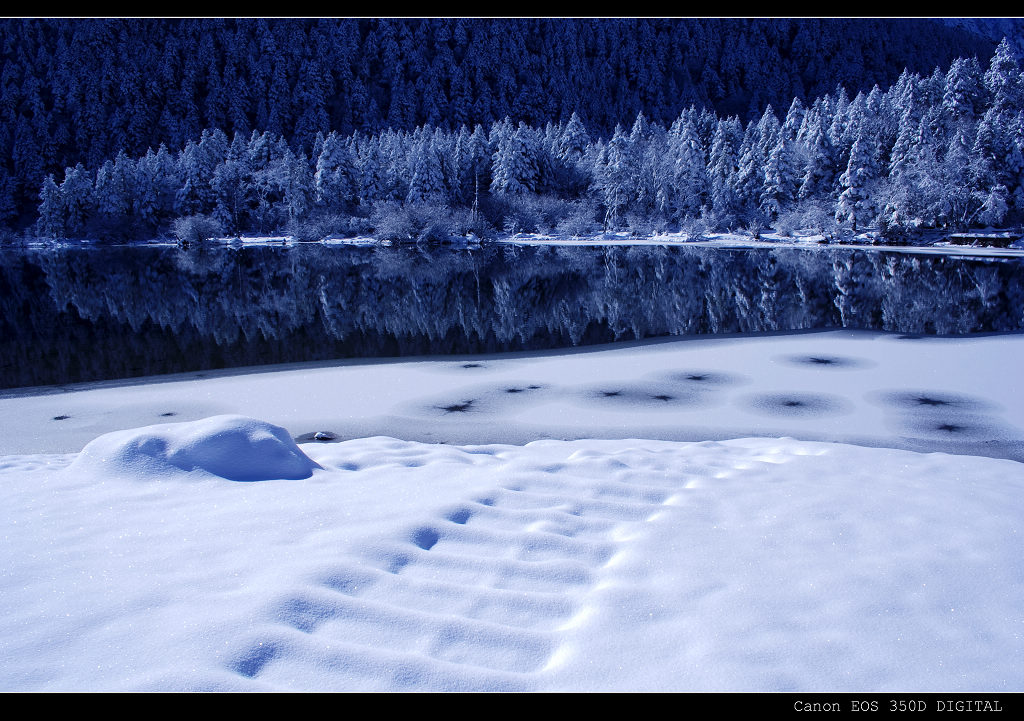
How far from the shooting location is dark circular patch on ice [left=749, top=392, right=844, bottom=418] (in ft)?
27.5

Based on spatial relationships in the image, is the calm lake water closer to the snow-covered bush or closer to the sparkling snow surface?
the sparkling snow surface

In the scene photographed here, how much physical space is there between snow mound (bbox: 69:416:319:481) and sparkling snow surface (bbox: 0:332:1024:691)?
0.06 feet

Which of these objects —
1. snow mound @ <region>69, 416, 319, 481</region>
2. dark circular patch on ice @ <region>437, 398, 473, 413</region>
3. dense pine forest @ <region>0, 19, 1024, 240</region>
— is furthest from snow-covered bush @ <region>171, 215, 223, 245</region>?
snow mound @ <region>69, 416, 319, 481</region>

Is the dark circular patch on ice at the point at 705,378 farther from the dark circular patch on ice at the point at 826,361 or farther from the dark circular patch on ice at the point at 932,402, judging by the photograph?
the dark circular patch on ice at the point at 932,402

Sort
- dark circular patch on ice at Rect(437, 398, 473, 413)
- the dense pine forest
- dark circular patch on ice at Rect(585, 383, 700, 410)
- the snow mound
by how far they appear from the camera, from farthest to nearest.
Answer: the dense pine forest, dark circular patch on ice at Rect(585, 383, 700, 410), dark circular patch on ice at Rect(437, 398, 473, 413), the snow mound

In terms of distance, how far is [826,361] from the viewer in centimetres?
1172

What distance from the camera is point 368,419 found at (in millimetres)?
8461

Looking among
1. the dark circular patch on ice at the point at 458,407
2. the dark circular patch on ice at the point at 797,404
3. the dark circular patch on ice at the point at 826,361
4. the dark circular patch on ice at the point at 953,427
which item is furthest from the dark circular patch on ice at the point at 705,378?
the dark circular patch on ice at the point at 458,407

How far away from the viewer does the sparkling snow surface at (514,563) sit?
2338 millimetres

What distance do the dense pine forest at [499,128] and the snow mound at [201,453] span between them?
48.1m

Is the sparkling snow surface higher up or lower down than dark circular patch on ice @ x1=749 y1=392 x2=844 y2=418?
higher up

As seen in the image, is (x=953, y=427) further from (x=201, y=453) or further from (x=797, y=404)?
(x=201, y=453)
